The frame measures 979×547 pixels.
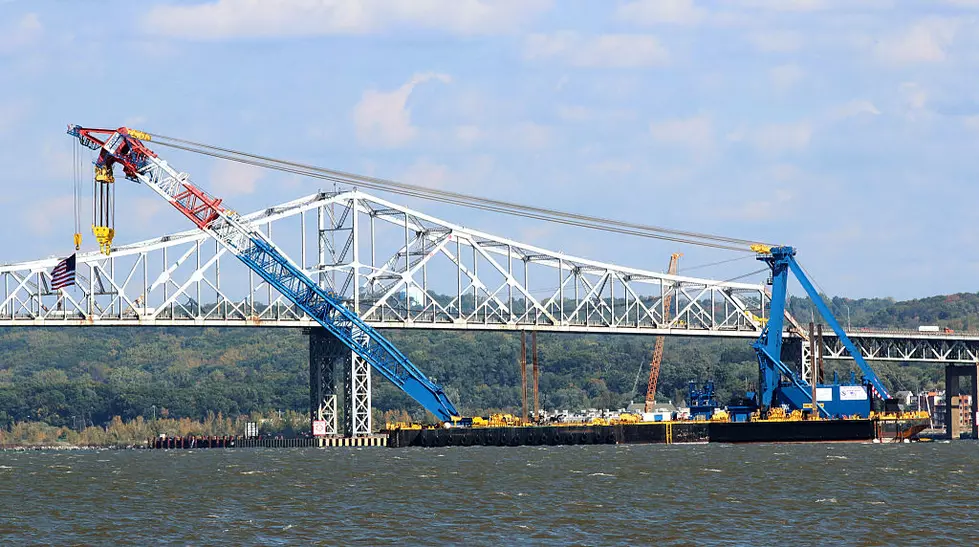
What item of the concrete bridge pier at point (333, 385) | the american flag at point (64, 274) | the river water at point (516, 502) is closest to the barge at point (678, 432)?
the concrete bridge pier at point (333, 385)

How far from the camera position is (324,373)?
525ft

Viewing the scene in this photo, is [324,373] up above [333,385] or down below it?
above

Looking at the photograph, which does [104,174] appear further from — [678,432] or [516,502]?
[516,502]

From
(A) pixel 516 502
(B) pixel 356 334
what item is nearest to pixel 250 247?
(B) pixel 356 334

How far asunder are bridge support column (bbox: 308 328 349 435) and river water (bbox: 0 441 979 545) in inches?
1938

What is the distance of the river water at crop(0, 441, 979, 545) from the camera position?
55.1 m

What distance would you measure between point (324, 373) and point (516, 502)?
309 ft

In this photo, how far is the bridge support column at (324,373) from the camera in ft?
516

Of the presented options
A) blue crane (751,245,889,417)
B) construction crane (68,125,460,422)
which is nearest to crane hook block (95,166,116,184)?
construction crane (68,125,460,422)

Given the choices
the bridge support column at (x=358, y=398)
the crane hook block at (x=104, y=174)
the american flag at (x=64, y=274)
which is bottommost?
the bridge support column at (x=358, y=398)

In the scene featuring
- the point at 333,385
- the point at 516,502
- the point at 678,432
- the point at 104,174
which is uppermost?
the point at 104,174

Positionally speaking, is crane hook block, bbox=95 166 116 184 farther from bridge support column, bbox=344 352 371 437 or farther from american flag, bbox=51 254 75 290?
bridge support column, bbox=344 352 371 437

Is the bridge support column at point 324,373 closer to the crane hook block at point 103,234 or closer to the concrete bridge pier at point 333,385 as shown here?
the concrete bridge pier at point 333,385

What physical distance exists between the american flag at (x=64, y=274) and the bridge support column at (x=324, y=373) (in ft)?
82.5
